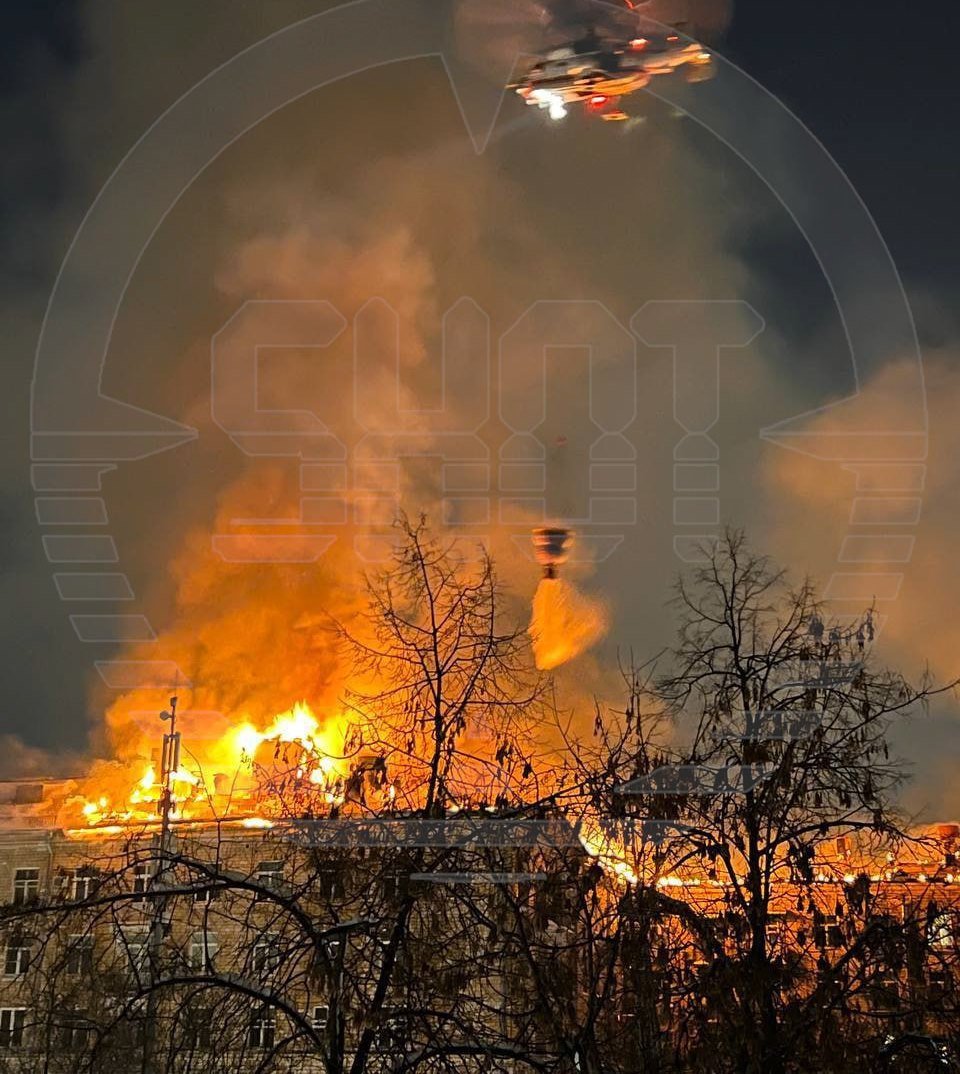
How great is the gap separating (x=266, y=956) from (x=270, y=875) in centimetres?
41

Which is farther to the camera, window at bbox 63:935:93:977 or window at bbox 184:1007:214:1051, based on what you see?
window at bbox 184:1007:214:1051

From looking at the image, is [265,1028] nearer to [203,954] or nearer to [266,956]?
[266,956]

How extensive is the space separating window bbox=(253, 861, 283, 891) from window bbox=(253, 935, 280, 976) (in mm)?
233

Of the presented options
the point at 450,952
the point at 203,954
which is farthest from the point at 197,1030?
the point at 203,954

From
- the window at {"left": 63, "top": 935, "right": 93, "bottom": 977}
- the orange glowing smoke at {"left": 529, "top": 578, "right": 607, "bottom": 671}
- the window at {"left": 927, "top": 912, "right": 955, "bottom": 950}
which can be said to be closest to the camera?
the window at {"left": 63, "top": 935, "right": 93, "bottom": 977}

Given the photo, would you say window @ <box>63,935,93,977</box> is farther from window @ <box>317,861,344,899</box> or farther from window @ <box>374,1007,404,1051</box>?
window @ <box>374,1007,404,1051</box>

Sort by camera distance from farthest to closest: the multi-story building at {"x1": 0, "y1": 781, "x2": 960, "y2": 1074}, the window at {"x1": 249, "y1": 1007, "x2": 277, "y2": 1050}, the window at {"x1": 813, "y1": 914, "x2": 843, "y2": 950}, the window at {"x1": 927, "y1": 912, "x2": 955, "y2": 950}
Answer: the window at {"x1": 813, "y1": 914, "x2": 843, "y2": 950} < the window at {"x1": 927, "y1": 912, "x2": 955, "y2": 950} < the window at {"x1": 249, "y1": 1007, "x2": 277, "y2": 1050} < the multi-story building at {"x1": 0, "y1": 781, "x2": 960, "y2": 1074}

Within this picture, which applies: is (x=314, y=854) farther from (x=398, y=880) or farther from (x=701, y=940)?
(x=701, y=940)

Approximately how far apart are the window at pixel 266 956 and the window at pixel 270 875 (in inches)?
9.2

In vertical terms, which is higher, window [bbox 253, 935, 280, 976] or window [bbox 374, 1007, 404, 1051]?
window [bbox 253, 935, 280, 976]

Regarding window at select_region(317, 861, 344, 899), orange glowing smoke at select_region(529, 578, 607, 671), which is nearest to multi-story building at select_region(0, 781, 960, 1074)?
window at select_region(317, 861, 344, 899)

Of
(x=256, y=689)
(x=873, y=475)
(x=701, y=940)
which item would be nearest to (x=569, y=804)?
(x=701, y=940)

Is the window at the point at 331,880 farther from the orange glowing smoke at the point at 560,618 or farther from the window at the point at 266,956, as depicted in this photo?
the orange glowing smoke at the point at 560,618

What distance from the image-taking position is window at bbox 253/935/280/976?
19.6 feet
